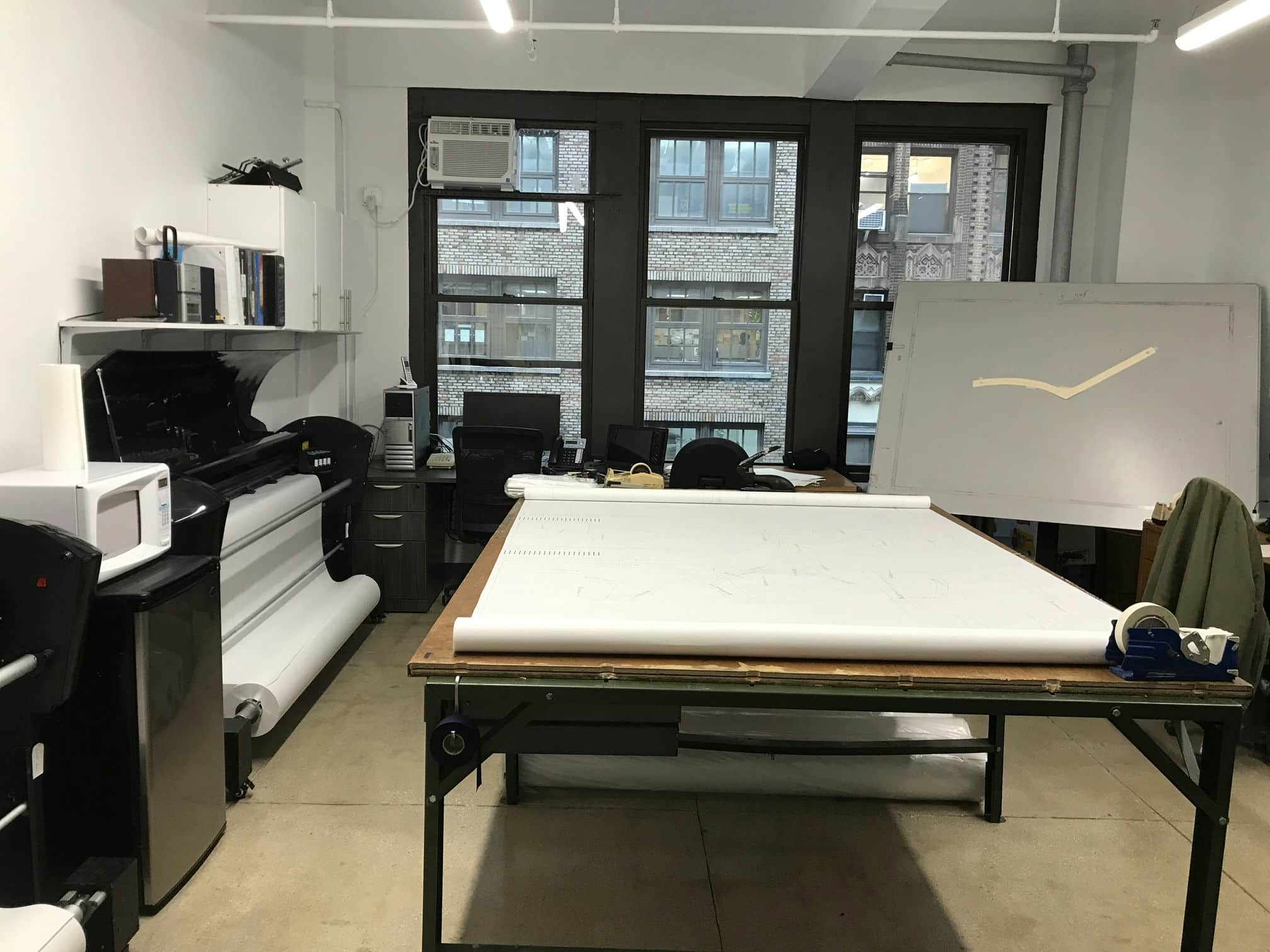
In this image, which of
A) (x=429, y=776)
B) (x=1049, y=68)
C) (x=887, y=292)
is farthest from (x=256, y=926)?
(x=1049, y=68)

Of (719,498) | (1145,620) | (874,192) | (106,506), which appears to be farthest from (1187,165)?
(106,506)

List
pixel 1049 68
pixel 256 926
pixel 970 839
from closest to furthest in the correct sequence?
pixel 256 926
pixel 970 839
pixel 1049 68

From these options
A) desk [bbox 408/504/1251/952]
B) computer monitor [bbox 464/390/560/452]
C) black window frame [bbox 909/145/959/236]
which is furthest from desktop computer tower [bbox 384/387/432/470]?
desk [bbox 408/504/1251/952]

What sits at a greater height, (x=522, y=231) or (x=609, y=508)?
(x=522, y=231)

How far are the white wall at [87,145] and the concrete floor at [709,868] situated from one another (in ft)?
4.51

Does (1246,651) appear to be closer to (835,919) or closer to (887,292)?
(835,919)

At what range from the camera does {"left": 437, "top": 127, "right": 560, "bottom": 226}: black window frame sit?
207 inches

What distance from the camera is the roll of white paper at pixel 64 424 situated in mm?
2248

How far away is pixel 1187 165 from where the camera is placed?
4809 mm

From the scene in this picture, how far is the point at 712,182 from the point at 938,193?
1.32m

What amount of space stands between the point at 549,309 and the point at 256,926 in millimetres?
3782

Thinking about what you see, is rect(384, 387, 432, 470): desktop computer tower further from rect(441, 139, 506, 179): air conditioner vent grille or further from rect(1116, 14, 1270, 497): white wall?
rect(1116, 14, 1270, 497): white wall

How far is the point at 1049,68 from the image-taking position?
4.93m

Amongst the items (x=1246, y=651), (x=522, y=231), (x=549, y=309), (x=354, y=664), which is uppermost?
(x=522, y=231)
